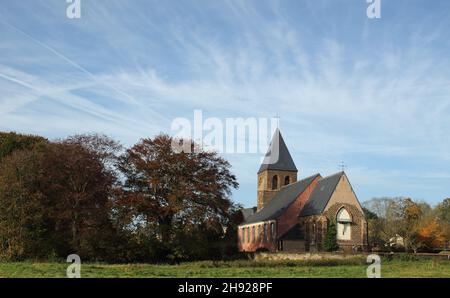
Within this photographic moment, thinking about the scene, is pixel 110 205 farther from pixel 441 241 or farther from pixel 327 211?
pixel 441 241

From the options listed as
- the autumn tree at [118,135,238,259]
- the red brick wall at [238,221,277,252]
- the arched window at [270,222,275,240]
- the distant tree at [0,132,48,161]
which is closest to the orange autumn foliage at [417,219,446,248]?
the red brick wall at [238,221,277,252]

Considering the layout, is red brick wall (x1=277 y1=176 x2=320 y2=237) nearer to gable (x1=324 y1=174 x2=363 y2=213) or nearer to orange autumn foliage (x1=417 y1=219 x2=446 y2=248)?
gable (x1=324 y1=174 x2=363 y2=213)

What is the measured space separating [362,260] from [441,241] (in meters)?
35.2

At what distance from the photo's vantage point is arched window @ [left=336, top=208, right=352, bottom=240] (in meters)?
48.9

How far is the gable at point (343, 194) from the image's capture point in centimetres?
4909

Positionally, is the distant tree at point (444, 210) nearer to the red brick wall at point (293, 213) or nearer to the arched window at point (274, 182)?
the arched window at point (274, 182)

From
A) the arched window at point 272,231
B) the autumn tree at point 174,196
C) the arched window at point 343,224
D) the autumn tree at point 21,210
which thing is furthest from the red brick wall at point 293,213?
the autumn tree at point 21,210

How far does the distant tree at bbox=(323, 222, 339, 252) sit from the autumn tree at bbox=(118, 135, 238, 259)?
12.2 meters

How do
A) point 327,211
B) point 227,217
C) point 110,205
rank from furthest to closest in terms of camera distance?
point 327,211
point 227,217
point 110,205

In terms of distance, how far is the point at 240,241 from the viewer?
67938mm

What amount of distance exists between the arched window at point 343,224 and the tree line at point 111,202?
12.5 meters

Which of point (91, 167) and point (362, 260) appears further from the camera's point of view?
point (91, 167)

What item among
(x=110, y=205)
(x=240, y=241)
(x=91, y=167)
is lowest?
(x=240, y=241)
